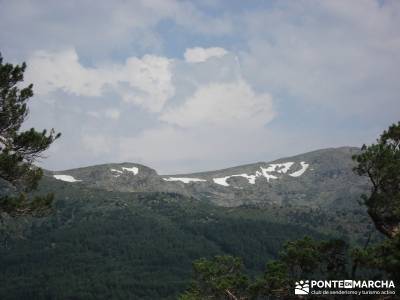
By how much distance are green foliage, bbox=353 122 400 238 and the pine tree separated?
21614 millimetres

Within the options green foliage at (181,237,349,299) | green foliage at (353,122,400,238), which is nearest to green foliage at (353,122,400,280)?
green foliage at (353,122,400,238)

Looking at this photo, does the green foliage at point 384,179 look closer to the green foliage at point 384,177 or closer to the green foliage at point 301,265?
the green foliage at point 384,177

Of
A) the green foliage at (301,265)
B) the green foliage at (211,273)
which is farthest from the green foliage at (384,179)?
the green foliage at (211,273)

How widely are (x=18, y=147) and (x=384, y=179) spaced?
24.4 m

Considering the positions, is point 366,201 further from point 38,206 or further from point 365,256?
point 38,206

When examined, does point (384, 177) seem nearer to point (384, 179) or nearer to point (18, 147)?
point (384, 179)

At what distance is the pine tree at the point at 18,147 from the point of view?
111 feet

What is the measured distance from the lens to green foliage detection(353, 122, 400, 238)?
29720 mm

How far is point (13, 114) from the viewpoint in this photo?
35156 mm

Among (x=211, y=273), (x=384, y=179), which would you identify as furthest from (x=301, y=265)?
(x=211, y=273)

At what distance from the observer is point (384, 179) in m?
30.3

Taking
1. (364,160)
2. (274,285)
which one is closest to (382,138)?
(364,160)

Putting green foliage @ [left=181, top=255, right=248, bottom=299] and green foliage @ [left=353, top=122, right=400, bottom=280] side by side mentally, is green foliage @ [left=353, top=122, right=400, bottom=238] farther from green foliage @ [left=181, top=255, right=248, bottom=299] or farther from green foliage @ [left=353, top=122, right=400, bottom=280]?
green foliage @ [left=181, top=255, right=248, bottom=299]

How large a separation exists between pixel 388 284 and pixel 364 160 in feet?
24.1
